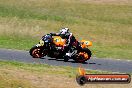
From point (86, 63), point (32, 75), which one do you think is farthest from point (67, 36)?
point (32, 75)

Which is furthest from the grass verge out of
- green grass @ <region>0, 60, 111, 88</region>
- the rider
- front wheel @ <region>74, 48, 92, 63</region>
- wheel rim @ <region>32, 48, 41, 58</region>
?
the rider

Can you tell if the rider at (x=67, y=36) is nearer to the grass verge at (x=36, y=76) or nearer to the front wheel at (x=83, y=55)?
the front wheel at (x=83, y=55)

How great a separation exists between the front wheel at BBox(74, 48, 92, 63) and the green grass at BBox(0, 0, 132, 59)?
6141mm

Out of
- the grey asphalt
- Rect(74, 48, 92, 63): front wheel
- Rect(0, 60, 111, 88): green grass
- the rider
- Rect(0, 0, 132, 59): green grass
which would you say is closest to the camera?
Rect(0, 60, 111, 88): green grass

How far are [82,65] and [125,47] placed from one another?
14.3 metres

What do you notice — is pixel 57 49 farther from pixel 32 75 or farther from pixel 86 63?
pixel 32 75

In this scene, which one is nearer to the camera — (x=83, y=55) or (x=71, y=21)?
(x=83, y=55)

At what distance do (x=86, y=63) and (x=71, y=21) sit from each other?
2108 cm

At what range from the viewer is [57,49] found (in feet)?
79.9

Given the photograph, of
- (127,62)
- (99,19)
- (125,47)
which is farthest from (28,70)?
(99,19)

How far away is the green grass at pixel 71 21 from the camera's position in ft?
117

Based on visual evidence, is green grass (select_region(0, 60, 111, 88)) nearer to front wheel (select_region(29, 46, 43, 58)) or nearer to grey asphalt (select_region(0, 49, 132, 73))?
grey asphalt (select_region(0, 49, 132, 73))

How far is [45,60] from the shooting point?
2373cm

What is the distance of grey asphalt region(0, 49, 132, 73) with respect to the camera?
23141 mm
